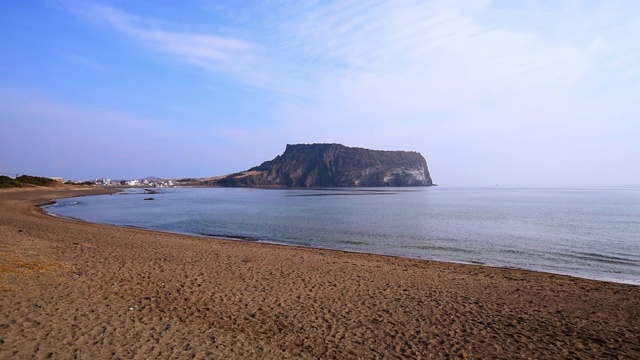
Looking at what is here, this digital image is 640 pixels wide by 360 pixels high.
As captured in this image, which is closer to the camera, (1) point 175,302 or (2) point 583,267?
(1) point 175,302

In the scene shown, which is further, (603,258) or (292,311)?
(603,258)

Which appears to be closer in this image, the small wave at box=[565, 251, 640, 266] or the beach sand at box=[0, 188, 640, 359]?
the beach sand at box=[0, 188, 640, 359]

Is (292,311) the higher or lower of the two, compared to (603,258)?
higher

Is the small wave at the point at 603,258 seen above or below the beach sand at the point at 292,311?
below

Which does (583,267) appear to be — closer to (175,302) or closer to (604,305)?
(604,305)

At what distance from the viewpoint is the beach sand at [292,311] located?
23.1 feet

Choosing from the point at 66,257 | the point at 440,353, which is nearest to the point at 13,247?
the point at 66,257

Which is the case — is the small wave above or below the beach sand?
below

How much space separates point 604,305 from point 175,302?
11.0m

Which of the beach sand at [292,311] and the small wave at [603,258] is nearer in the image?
the beach sand at [292,311]

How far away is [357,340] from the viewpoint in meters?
7.59

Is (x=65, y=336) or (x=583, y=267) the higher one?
(x=65, y=336)

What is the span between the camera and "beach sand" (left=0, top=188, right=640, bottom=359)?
704cm

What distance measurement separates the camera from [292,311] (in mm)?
9289
